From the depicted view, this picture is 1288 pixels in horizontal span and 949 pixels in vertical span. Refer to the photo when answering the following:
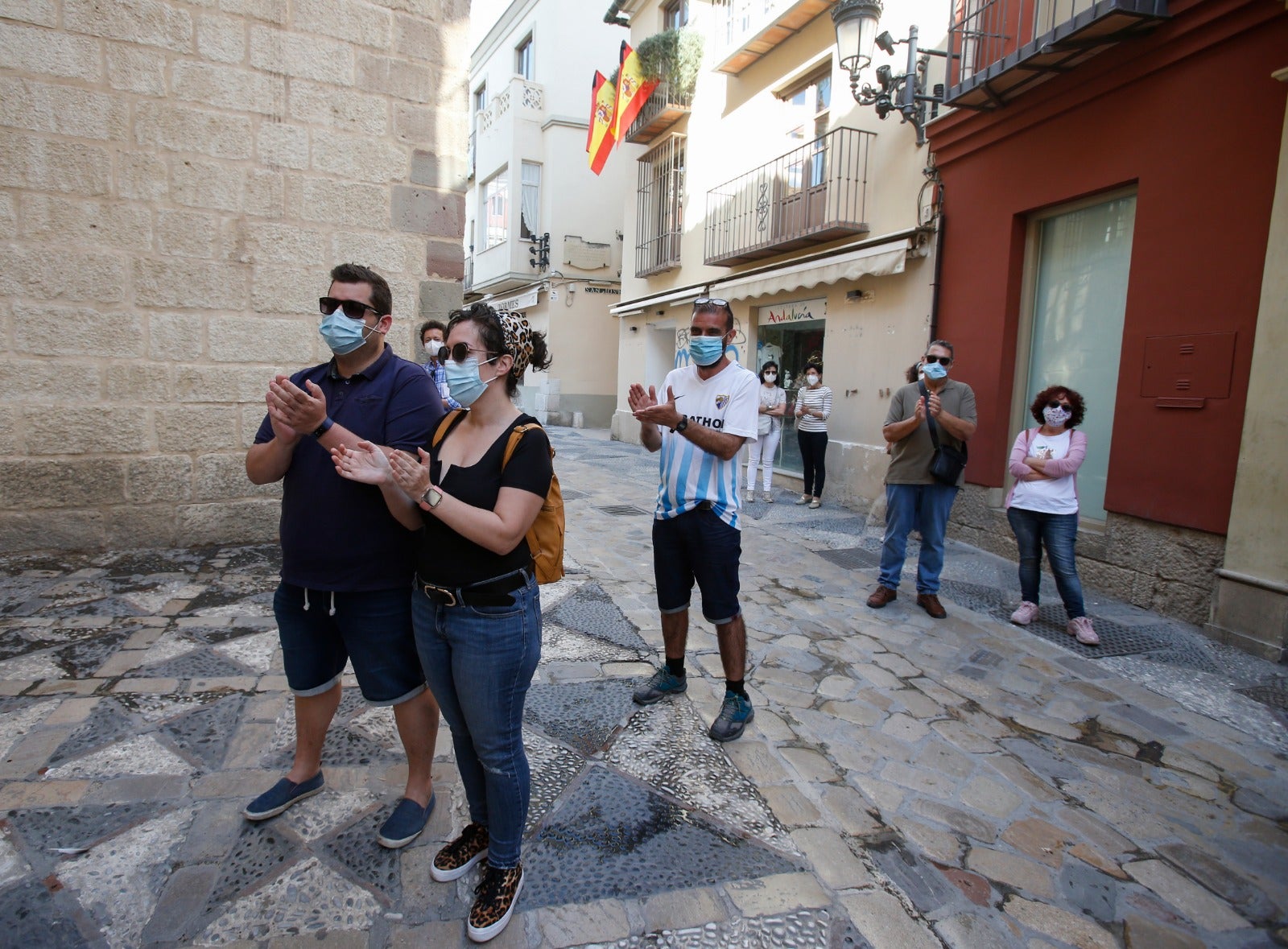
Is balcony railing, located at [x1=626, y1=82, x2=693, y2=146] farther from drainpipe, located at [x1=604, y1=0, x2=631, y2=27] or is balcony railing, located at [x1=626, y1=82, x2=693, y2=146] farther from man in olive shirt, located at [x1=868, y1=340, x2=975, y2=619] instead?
man in olive shirt, located at [x1=868, y1=340, x2=975, y2=619]

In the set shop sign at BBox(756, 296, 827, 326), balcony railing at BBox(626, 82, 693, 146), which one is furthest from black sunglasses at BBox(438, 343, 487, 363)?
balcony railing at BBox(626, 82, 693, 146)

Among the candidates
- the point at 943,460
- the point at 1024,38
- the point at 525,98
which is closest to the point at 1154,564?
the point at 943,460

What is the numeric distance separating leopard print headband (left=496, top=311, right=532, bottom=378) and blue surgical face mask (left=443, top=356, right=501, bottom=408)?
0.12 meters

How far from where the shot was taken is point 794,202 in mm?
10461

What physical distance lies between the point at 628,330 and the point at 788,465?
6377 mm

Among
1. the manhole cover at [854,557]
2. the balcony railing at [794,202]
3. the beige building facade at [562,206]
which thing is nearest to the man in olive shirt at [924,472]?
the manhole cover at [854,557]

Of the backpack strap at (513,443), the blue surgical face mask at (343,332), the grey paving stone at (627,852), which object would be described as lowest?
the grey paving stone at (627,852)

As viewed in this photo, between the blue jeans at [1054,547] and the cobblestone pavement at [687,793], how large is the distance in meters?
0.31

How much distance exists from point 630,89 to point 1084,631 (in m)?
12.7

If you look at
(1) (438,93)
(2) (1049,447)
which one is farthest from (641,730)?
(1) (438,93)

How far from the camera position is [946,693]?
395 centimetres

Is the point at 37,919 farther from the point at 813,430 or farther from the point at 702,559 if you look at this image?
the point at 813,430

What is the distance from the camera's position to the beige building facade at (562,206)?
18.7m

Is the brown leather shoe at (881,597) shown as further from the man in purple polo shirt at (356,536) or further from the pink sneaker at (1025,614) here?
the man in purple polo shirt at (356,536)
